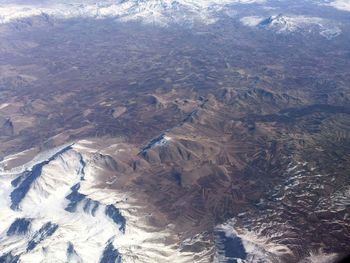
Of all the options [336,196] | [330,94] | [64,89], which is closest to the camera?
[336,196]

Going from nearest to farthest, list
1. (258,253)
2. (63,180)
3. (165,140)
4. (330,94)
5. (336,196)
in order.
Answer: (258,253) < (336,196) < (63,180) < (165,140) < (330,94)

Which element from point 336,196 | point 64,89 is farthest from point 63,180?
point 64,89

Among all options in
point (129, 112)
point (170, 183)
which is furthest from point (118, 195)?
point (129, 112)

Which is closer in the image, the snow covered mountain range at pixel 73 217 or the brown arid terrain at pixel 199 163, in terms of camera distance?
the snow covered mountain range at pixel 73 217

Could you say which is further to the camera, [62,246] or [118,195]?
[118,195]

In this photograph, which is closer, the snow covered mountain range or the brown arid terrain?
the snow covered mountain range

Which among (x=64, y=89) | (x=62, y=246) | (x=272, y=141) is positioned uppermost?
(x=62, y=246)

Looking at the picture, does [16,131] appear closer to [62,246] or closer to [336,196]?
[62,246]

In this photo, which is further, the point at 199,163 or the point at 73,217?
the point at 199,163

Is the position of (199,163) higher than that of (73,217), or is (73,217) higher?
(73,217)

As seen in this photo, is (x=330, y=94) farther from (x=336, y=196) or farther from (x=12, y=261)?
(x=12, y=261)

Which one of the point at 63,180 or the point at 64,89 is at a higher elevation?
the point at 63,180
